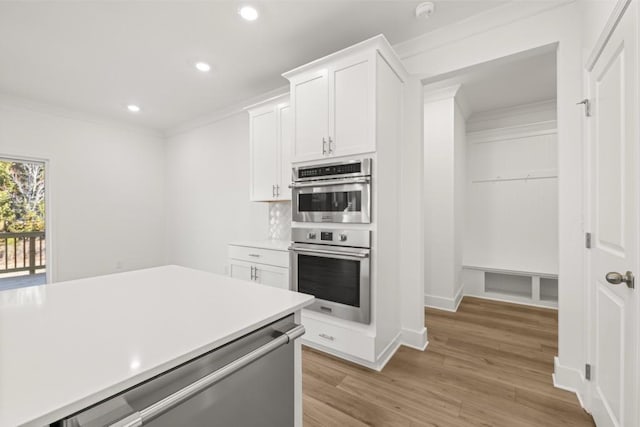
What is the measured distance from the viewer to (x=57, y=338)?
696 mm

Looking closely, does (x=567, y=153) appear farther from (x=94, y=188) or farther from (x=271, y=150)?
(x=94, y=188)

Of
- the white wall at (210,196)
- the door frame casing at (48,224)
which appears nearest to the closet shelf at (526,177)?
the white wall at (210,196)

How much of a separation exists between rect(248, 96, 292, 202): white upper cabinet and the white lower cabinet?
25.8 inches

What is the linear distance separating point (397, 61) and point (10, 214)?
6615 mm

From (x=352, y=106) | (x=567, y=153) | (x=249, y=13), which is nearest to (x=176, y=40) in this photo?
(x=249, y=13)

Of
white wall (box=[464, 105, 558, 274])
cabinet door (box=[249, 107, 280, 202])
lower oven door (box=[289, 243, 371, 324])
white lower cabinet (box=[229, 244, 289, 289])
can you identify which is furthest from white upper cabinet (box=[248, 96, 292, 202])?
white wall (box=[464, 105, 558, 274])

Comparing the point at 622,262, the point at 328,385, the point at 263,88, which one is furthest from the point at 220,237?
the point at 622,262

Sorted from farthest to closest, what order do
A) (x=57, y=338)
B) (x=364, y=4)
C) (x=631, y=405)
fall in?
1. (x=364, y=4)
2. (x=631, y=405)
3. (x=57, y=338)

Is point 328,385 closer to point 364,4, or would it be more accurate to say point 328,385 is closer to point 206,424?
point 206,424

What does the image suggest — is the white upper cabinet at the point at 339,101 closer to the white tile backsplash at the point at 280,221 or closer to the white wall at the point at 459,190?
the white tile backsplash at the point at 280,221

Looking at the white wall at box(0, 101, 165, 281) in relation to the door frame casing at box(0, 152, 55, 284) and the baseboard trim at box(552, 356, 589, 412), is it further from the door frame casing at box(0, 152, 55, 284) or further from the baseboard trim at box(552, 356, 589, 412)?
the baseboard trim at box(552, 356, 589, 412)

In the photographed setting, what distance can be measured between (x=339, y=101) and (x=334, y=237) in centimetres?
112

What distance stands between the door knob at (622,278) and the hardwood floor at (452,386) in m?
0.99

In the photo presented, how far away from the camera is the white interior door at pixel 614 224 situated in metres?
1.15
